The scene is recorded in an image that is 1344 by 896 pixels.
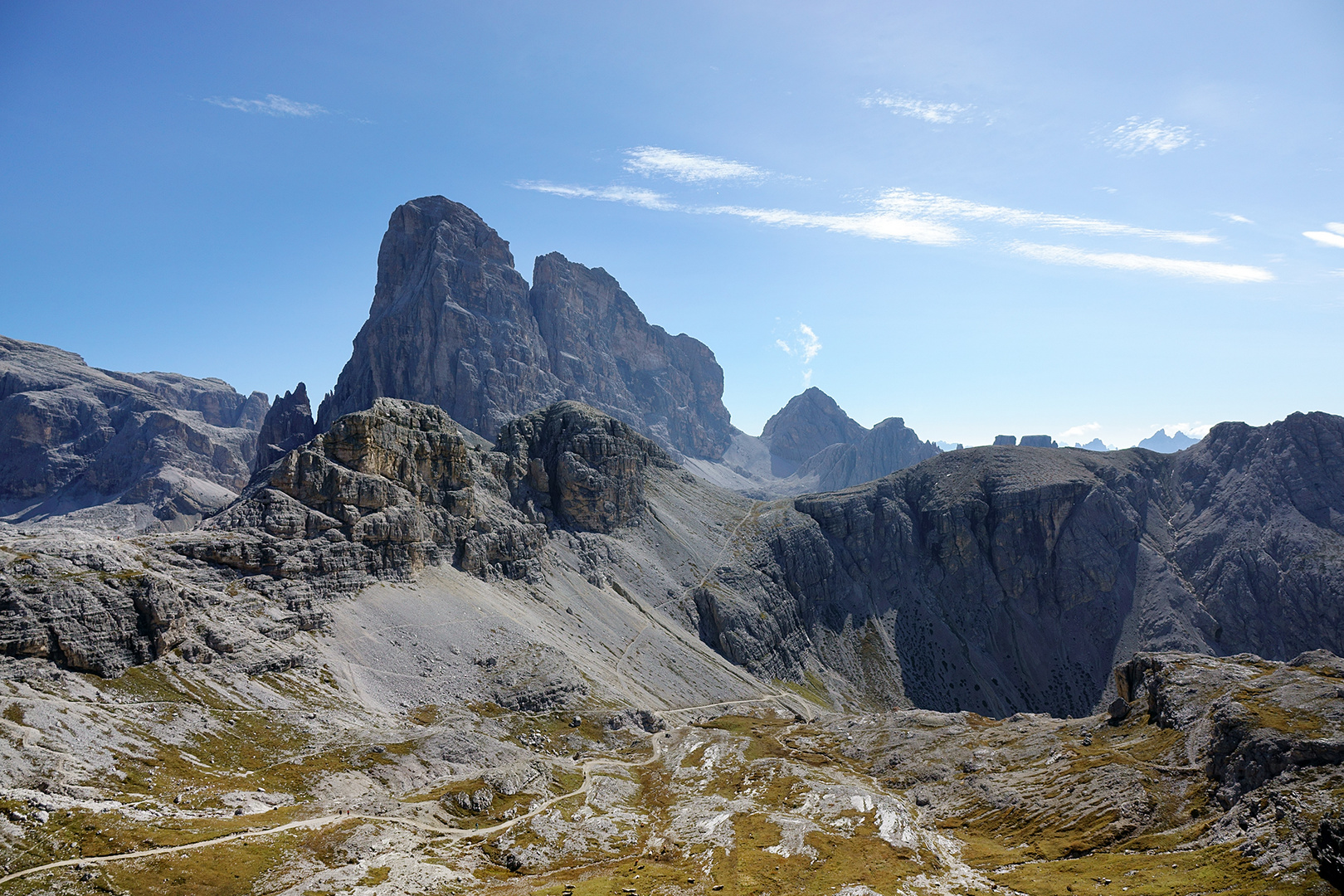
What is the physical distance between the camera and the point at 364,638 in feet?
391

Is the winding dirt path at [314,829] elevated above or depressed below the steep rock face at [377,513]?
below

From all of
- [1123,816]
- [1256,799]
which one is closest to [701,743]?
[1123,816]

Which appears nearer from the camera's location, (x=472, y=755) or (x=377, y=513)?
(x=472, y=755)

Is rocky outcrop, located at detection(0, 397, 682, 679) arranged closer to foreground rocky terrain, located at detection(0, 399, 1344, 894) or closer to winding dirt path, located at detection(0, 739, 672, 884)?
foreground rocky terrain, located at detection(0, 399, 1344, 894)

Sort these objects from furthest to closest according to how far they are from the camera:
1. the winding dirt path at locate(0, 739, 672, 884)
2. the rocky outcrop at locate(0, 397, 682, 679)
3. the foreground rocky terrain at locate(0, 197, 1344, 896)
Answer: the rocky outcrop at locate(0, 397, 682, 679)
the foreground rocky terrain at locate(0, 197, 1344, 896)
the winding dirt path at locate(0, 739, 672, 884)

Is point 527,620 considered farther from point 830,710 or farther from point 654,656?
point 830,710

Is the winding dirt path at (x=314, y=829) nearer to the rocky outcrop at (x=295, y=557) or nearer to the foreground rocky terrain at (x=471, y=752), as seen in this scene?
the foreground rocky terrain at (x=471, y=752)

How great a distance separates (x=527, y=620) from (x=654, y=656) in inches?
1333

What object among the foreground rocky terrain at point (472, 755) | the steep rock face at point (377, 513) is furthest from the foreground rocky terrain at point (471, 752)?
the steep rock face at point (377, 513)

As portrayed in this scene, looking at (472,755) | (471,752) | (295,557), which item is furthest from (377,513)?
(472,755)

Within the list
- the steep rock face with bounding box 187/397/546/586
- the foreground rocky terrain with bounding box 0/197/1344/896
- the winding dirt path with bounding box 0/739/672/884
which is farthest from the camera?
the steep rock face with bounding box 187/397/546/586

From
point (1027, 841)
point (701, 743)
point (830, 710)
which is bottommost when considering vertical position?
point (830, 710)

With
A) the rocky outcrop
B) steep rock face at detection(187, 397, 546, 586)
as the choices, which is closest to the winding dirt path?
the rocky outcrop

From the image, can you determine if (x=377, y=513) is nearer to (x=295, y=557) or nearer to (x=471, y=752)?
(x=295, y=557)
